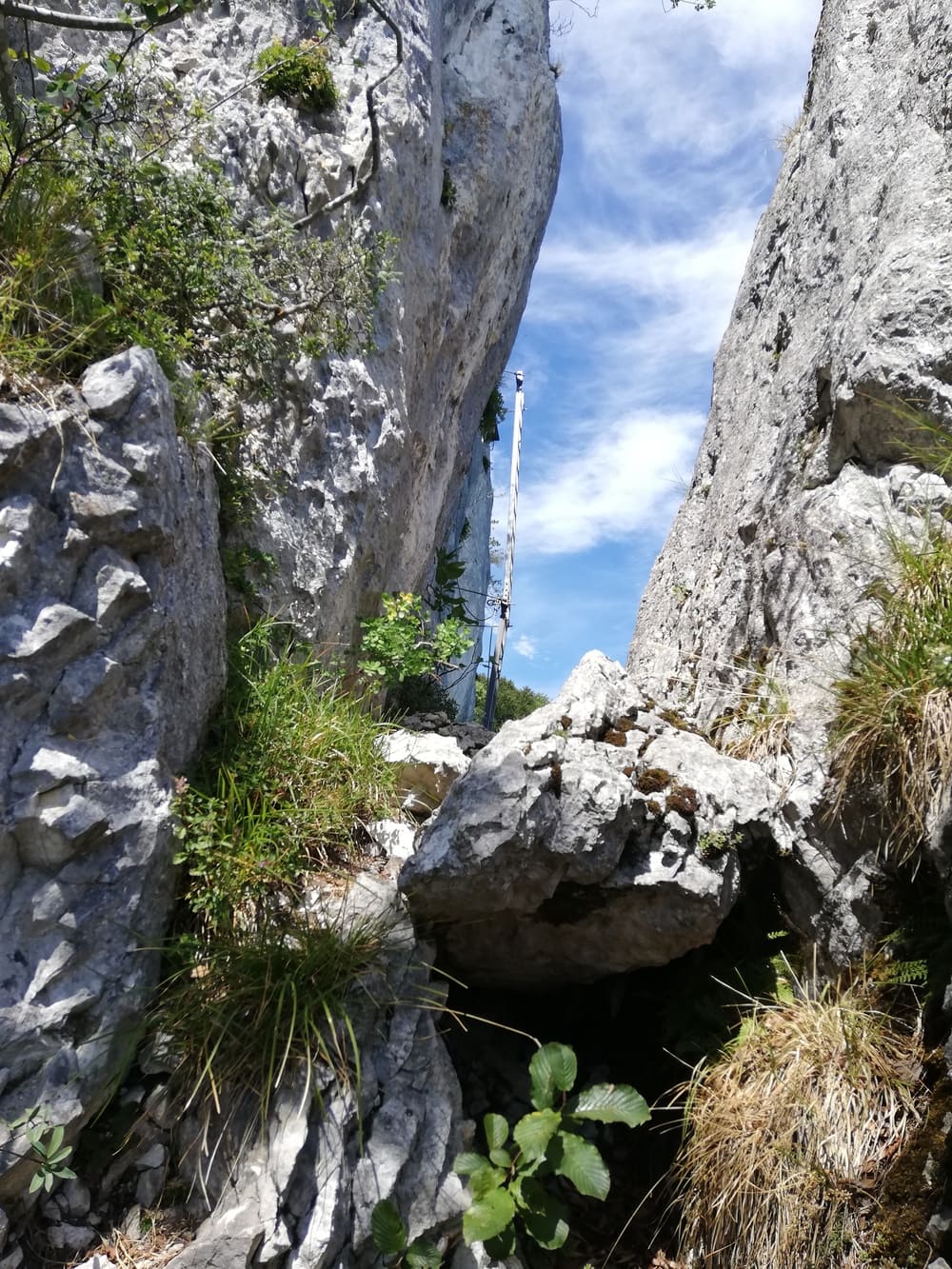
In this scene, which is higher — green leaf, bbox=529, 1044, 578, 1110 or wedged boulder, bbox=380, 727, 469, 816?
wedged boulder, bbox=380, 727, 469, 816

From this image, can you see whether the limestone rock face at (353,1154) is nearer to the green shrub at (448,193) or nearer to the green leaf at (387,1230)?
the green leaf at (387,1230)

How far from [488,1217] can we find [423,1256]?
1.04 feet

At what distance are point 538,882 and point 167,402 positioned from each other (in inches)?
115

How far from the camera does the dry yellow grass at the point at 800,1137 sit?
328 centimetres

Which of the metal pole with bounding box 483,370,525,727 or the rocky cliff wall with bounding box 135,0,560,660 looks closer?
the rocky cliff wall with bounding box 135,0,560,660

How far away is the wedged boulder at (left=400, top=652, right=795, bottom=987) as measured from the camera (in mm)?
3893

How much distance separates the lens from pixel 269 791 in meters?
4.43

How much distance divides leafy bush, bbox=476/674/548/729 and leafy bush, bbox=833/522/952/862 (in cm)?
1489

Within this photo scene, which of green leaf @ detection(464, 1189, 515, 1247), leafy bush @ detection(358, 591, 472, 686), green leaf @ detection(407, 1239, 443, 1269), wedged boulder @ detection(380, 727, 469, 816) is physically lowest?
green leaf @ detection(407, 1239, 443, 1269)

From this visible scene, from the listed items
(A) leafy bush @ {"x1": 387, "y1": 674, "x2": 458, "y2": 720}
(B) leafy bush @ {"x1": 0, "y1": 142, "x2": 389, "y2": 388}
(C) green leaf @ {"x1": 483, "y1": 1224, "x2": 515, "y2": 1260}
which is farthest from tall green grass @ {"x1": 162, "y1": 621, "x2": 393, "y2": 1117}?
(A) leafy bush @ {"x1": 387, "y1": 674, "x2": 458, "y2": 720}

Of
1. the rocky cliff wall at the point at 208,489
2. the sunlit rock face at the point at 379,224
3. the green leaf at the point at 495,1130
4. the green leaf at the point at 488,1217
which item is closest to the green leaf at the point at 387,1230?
the rocky cliff wall at the point at 208,489

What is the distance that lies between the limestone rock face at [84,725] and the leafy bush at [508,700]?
49.5ft

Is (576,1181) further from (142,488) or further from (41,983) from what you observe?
(142,488)

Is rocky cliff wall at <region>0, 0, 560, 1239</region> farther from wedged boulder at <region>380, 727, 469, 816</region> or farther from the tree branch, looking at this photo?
the tree branch
